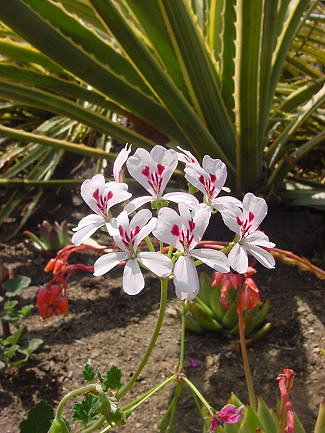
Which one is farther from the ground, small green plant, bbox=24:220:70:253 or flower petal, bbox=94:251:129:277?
flower petal, bbox=94:251:129:277

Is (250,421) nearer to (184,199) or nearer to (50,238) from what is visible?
(184,199)

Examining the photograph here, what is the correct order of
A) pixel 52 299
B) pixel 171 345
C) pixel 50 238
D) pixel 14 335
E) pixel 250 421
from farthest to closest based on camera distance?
pixel 50 238 < pixel 171 345 < pixel 14 335 < pixel 52 299 < pixel 250 421

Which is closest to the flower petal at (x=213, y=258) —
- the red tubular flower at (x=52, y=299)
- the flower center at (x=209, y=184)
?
the flower center at (x=209, y=184)

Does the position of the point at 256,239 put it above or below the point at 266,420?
above

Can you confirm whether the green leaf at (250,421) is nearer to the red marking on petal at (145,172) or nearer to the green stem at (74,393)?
the green stem at (74,393)

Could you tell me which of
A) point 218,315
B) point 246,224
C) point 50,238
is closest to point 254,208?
point 246,224

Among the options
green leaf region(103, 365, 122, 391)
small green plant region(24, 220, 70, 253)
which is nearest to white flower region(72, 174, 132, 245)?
green leaf region(103, 365, 122, 391)

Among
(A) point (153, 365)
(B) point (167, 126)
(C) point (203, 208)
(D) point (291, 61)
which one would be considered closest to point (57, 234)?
(B) point (167, 126)

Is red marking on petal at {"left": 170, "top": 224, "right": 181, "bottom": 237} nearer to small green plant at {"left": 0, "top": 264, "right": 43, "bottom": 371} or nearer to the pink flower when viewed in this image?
the pink flower
